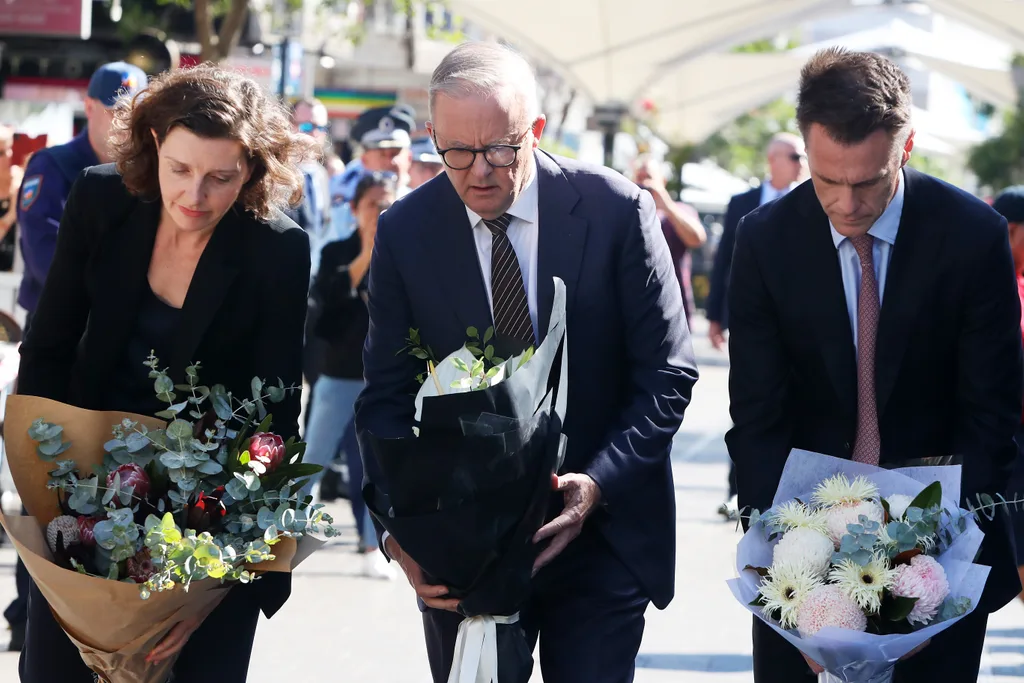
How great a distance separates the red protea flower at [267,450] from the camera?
11.5ft

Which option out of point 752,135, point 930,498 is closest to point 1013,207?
point 930,498

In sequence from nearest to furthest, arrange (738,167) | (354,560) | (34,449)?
1. (34,449)
2. (354,560)
3. (738,167)

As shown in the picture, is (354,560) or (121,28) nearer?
(354,560)

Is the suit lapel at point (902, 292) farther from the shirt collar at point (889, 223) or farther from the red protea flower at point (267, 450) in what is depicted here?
the red protea flower at point (267, 450)

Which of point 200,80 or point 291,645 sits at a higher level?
point 200,80

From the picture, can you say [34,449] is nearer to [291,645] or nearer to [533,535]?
[533,535]

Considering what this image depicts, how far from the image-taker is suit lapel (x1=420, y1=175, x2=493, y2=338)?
12.1ft

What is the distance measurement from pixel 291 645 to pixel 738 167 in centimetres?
7186

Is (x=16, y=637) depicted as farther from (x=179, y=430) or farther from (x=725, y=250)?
(x=725, y=250)

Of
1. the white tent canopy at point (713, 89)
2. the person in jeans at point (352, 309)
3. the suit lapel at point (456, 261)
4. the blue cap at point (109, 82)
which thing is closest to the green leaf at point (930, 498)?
the suit lapel at point (456, 261)

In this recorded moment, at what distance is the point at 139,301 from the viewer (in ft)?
12.7

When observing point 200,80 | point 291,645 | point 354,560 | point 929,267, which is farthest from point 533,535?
point 354,560

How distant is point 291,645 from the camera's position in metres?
6.78

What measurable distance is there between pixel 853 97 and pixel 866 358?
0.66 m
